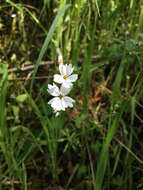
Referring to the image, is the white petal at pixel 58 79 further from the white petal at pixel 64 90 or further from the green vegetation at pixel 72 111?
the green vegetation at pixel 72 111

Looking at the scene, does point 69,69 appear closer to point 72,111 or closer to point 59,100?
point 59,100

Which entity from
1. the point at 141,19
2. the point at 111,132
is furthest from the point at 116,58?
the point at 111,132

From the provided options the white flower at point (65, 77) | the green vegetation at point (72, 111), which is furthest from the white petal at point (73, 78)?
the green vegetation at point (72, 111)

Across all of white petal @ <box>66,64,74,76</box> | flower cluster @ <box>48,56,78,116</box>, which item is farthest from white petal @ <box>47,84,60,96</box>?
white petal @ <box>66,64,74,76</box>

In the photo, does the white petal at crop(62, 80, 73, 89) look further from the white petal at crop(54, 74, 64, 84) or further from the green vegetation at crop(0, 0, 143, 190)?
the green vegetation at crop(0, 0, 143, 190)

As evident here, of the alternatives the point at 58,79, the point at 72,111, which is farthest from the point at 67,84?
the point at 72,111

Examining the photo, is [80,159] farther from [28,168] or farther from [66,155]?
[28,168]
